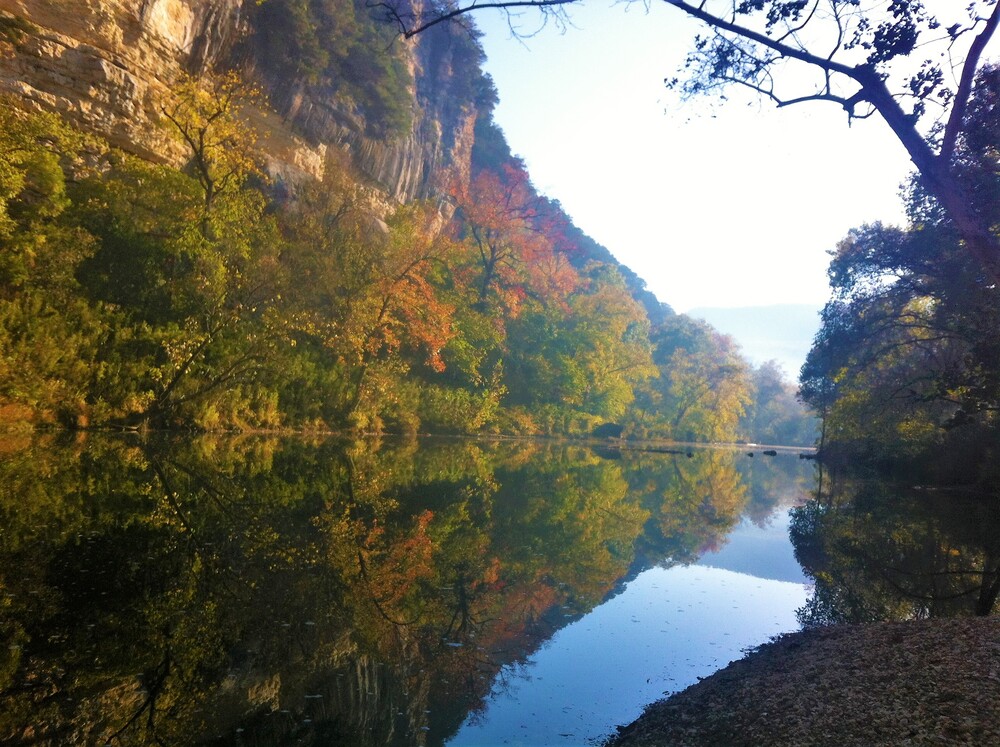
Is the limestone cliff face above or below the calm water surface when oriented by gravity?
above

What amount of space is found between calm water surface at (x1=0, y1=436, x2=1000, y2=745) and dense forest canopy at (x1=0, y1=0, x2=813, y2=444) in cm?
532

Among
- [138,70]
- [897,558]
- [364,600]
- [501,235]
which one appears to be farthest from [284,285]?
[501,235]

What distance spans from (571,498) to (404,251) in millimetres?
17726

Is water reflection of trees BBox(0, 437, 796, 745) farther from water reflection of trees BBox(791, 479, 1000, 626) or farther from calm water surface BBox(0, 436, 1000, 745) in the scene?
water reflection of trees BBox(791, 479, 1000, 626)

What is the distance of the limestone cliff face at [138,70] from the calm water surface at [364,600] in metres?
12.9

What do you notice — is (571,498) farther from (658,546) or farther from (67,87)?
(67,87)

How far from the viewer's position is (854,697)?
11.4 feet

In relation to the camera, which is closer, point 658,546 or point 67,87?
point 658,546

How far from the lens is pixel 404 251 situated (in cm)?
2816

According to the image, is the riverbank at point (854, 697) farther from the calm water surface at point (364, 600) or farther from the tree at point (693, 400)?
the tree at point (693, 400)

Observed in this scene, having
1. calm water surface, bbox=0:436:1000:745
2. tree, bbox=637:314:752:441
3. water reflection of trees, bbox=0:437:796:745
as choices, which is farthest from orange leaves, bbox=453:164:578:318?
water reflection of trees, bbox=0:437:796:745

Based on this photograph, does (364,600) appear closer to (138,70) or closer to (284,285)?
(284,285)

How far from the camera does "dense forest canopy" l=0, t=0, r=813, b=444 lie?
50.4ft

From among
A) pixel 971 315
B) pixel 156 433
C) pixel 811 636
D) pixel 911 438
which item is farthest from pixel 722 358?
pixel 811 636
